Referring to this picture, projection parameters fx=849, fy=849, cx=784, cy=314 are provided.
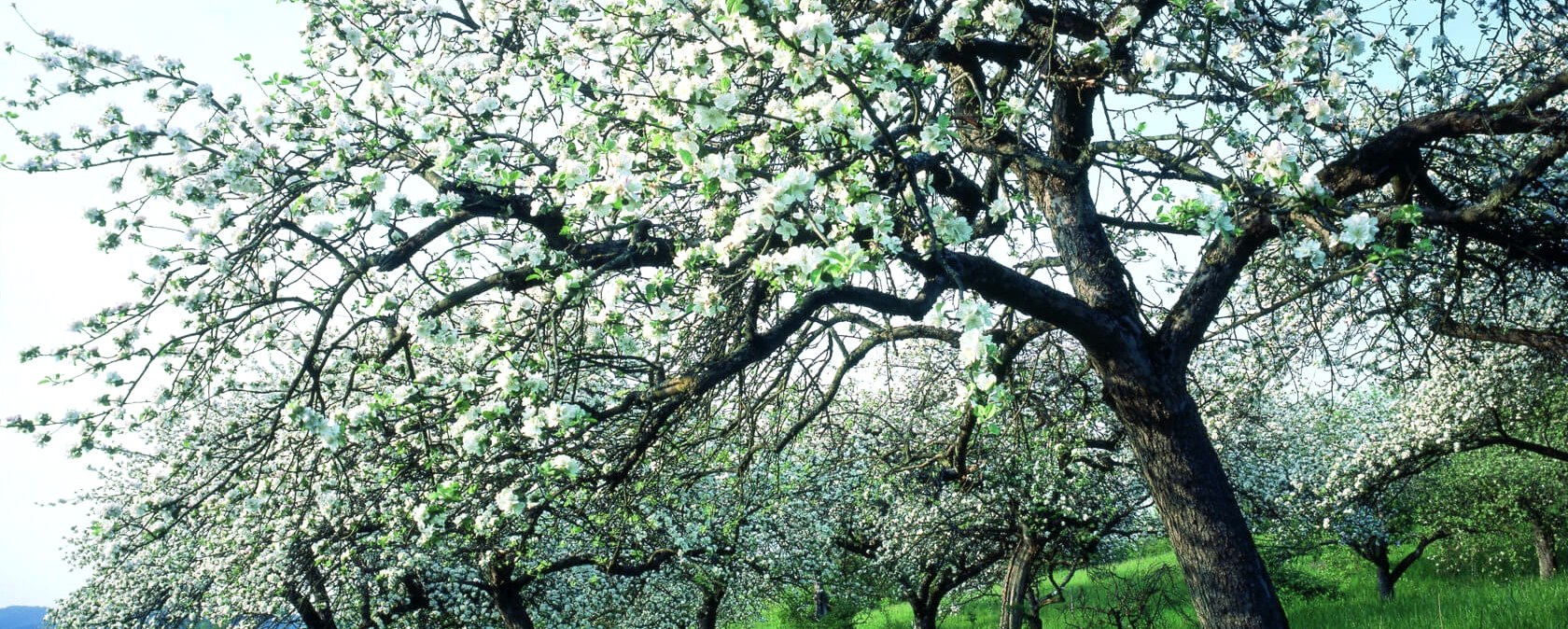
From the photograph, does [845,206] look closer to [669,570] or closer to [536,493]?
[536,493]

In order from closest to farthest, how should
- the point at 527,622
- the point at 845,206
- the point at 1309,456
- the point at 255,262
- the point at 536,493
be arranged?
1. the point at 845,206
2. the point at 536,493
3. the point at 255,262
4. the point at 527,622
5. the point at 1309,456

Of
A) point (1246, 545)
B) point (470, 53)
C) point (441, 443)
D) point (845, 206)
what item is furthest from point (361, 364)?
point (1246, 545)

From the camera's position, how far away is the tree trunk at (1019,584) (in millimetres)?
12727

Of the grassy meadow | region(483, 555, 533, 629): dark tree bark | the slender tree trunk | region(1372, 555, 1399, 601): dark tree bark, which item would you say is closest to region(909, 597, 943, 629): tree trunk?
the grassy meadow

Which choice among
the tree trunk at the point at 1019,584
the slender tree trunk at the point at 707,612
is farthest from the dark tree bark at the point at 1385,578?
the slender tree trunk at the point at 707,612

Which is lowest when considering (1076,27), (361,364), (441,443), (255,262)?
(441,443)

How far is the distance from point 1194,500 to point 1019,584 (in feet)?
26.3

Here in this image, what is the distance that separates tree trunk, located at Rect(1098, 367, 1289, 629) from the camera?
5.71m

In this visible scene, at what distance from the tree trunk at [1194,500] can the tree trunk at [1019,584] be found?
23.4ft

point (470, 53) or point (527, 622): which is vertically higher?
point (470, 53)

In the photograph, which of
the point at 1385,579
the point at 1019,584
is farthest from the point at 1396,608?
the point at 1385,579

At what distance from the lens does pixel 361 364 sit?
19.0 ft

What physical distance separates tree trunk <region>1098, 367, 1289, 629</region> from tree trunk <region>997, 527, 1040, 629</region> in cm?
713

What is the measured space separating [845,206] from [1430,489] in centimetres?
2484
